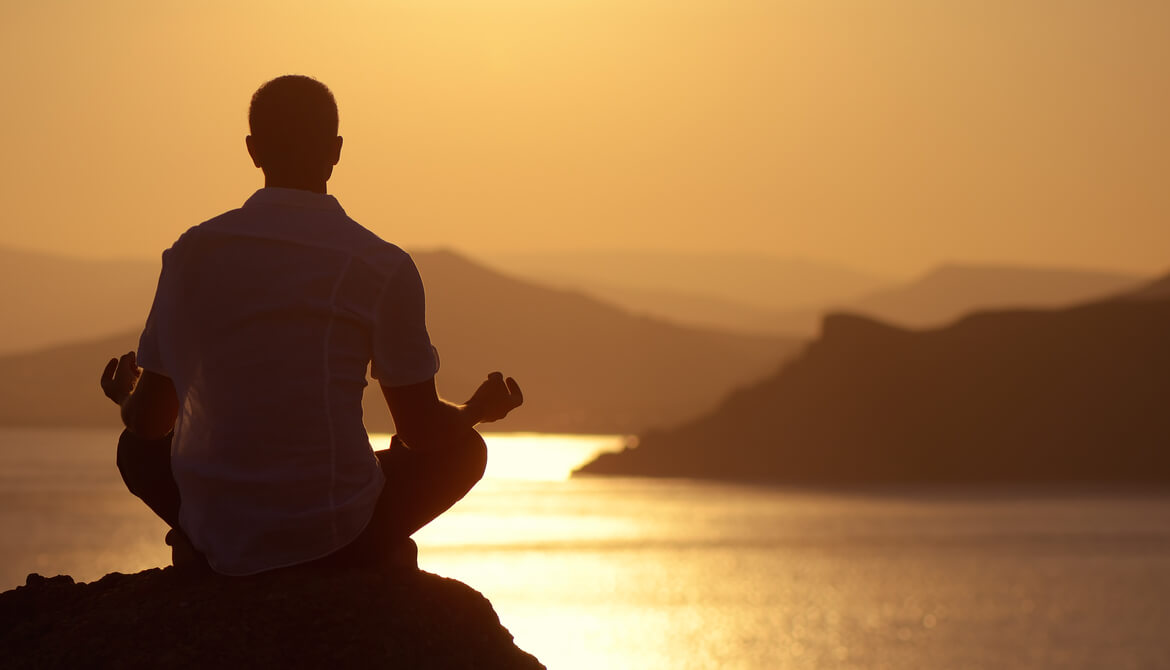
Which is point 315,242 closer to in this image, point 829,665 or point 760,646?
point 829,665

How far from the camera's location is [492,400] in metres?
5.19

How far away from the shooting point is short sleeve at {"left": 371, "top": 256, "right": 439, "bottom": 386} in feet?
15.6

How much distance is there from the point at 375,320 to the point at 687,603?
355 feet

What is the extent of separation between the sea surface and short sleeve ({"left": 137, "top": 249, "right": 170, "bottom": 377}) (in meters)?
76.6

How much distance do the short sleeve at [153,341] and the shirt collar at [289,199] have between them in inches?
13.6

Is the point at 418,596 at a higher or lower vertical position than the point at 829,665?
higher

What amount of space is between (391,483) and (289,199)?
1.11 m

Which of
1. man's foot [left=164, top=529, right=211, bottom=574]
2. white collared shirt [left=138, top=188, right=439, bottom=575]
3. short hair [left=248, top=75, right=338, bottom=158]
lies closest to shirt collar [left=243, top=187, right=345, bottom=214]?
white collared shirt [left=138, top=188, right=439, bottom=575]

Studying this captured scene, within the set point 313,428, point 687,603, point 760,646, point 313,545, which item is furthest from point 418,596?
point 687,603

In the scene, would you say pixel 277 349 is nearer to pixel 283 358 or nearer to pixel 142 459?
pixel 283 358

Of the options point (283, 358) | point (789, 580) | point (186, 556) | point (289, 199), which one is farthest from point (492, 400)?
point (789, 580)

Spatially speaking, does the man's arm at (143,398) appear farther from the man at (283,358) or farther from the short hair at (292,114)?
the short hair at (292,114)

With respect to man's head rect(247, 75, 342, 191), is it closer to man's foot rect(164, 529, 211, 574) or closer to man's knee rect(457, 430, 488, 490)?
man's knee rect(457, 430, 488, 490)

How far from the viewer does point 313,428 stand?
4684mm
